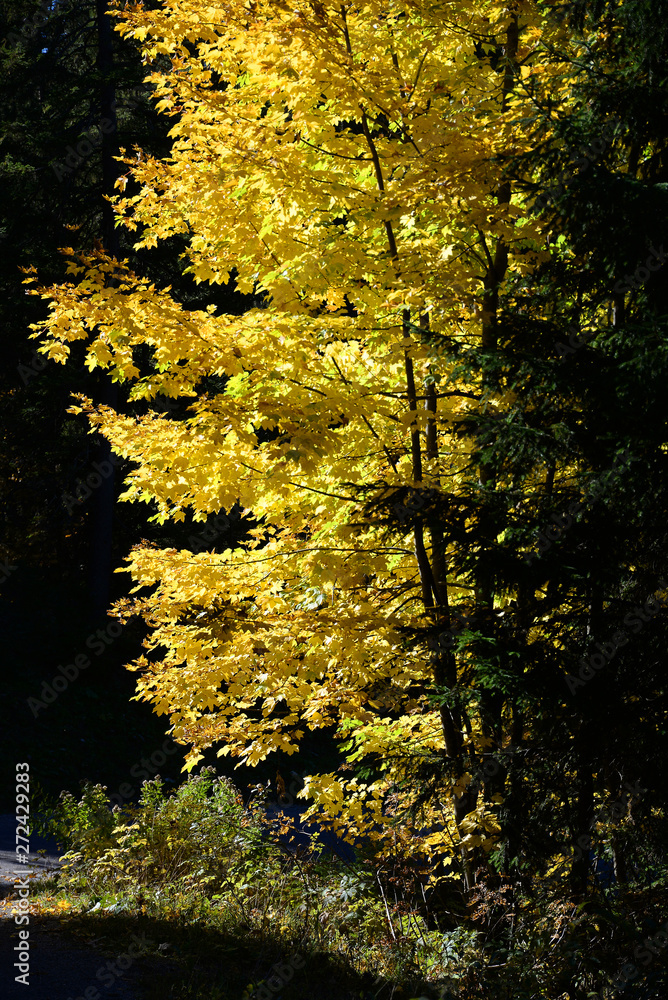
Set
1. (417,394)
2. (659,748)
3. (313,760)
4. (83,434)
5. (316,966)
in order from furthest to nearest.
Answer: (83,434) < (313,760) < (417,394) < (316,966) < (659,748)

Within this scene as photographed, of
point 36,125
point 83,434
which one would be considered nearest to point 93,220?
point 36,125

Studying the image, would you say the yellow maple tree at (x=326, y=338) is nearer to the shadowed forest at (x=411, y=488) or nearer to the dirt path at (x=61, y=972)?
the shadowed forest at (x=411, y=488)

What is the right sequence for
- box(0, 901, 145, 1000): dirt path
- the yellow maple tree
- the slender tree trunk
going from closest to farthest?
1. box(0, 901, 145, 1000): dirt path
2. the yellow maple tree
3. the slender tree trunk

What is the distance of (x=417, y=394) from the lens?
601 centimetres

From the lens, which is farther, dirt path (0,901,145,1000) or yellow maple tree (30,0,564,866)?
yellow maple tree (30,0,564,866)

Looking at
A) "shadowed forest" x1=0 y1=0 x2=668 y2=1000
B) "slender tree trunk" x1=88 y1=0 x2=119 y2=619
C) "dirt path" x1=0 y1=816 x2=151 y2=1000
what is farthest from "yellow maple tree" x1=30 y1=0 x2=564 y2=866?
"slender tree trunk" x1=88 y1=0 x2=119 y2=619

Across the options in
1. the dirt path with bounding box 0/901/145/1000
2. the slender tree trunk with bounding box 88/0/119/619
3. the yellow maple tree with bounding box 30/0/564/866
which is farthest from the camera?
the slender tree trunk with bounding box 88/0/119/619

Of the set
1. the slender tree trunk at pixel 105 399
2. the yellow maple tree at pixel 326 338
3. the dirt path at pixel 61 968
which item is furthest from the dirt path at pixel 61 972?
the slender tree trunk at pixel 105 399

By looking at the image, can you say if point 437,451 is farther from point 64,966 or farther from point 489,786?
point 64,966

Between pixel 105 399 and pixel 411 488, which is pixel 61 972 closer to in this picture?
pixel 411 488

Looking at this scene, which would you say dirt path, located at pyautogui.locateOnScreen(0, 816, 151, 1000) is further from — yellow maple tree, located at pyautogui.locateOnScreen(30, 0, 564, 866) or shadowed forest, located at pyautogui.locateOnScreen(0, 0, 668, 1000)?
yellow maple tree, located at pyautogui.locateOnScreen(30, 0, 564, 866)

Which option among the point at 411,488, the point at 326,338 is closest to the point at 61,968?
the point at 411,488

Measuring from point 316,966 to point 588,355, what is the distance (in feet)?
13.2

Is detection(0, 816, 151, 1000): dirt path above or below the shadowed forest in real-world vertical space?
below
